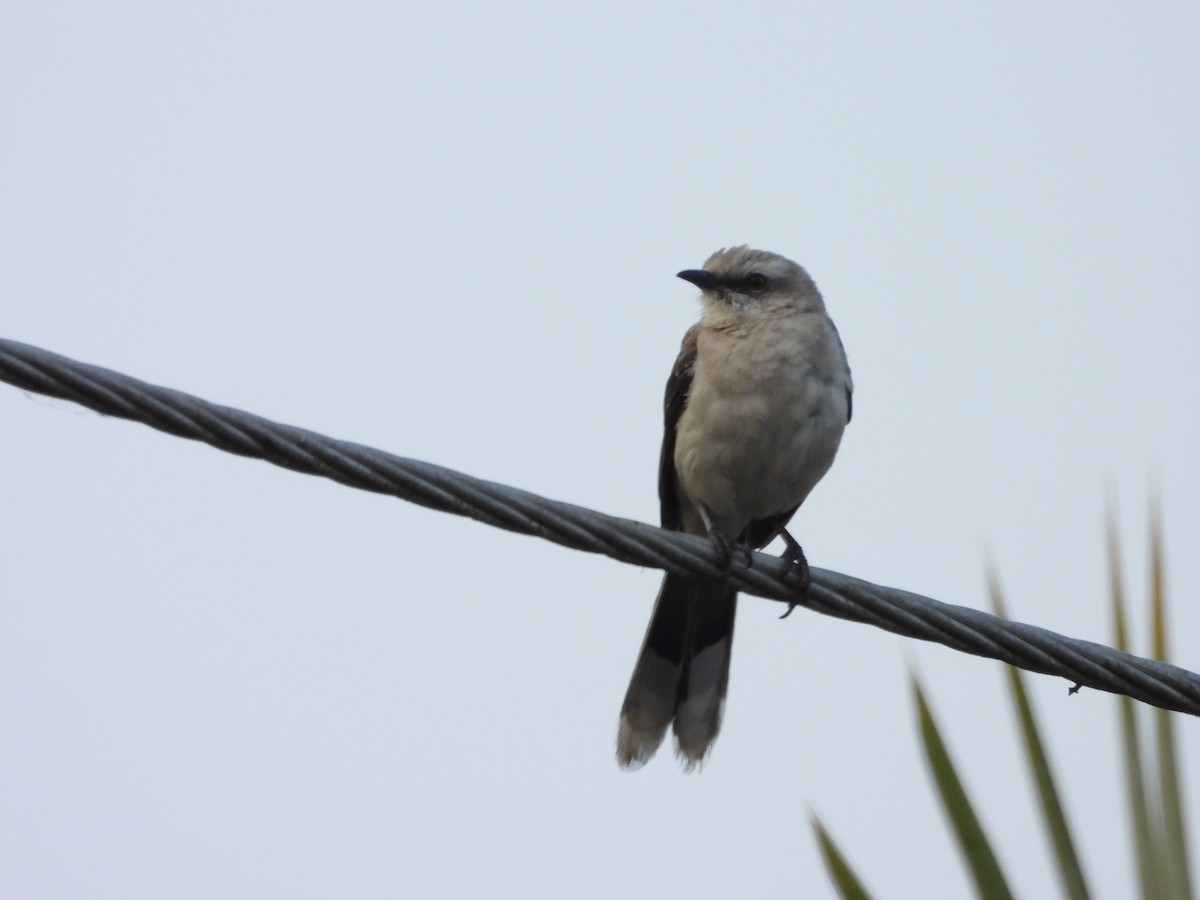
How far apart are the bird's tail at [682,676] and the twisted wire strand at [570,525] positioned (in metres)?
1.55

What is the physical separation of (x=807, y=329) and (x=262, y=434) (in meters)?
3.24

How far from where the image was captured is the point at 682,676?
5742 mm

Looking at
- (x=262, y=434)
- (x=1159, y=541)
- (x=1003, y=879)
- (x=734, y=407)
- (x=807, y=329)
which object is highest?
(x=807, y=329)

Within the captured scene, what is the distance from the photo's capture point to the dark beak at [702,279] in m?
6.23

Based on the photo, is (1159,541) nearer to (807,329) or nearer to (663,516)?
(807,329)

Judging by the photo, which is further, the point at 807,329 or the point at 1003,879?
the point at 807,329

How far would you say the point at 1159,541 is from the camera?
4.84 m

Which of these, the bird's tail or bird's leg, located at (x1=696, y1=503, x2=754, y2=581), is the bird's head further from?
bird's leg, located at (x1=696, y1=503, x2=754, y2=581)

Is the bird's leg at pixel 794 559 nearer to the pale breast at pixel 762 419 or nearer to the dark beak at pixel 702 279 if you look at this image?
the pale breast at pixel 762 419

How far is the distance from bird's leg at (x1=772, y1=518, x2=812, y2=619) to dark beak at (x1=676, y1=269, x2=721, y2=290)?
3.49 ft

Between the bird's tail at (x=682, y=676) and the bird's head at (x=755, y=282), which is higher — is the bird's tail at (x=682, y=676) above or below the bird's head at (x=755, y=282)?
below

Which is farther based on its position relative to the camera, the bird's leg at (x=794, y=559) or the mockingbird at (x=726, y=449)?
the mockingbird at (x=726, y=449)

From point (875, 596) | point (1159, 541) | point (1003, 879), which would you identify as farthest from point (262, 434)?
point (1159, 541)

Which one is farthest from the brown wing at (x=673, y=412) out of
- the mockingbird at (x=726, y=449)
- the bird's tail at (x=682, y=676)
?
the bird's tail at (x=682, y=676)
